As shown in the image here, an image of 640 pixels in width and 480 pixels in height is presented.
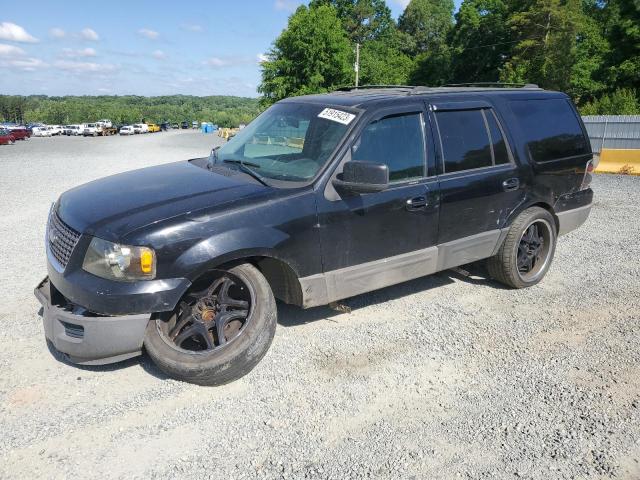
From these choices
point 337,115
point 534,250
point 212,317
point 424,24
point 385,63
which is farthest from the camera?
point 424,24

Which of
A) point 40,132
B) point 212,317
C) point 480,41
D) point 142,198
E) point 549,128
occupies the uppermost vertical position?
point 480,41

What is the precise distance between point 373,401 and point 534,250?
292 cm

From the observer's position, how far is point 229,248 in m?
3.24

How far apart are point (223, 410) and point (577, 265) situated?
467 cm

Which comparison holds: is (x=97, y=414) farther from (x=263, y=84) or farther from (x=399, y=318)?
(x=263, y=84)

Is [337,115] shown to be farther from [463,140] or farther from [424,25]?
[424,25]

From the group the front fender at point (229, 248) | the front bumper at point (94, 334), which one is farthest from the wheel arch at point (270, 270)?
the front bumper at point (94, 334)

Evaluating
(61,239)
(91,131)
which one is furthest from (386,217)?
(91,131)

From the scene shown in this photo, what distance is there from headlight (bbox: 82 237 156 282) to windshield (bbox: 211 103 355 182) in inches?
46.5

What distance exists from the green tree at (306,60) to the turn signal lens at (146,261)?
42.1 m

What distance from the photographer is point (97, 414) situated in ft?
10.1

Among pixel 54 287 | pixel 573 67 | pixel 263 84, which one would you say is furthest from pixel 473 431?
pixel 573 67

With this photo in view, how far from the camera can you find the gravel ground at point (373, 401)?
2684 millimetres

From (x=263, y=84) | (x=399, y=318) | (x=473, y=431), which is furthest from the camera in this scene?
(x=263, y=84)
